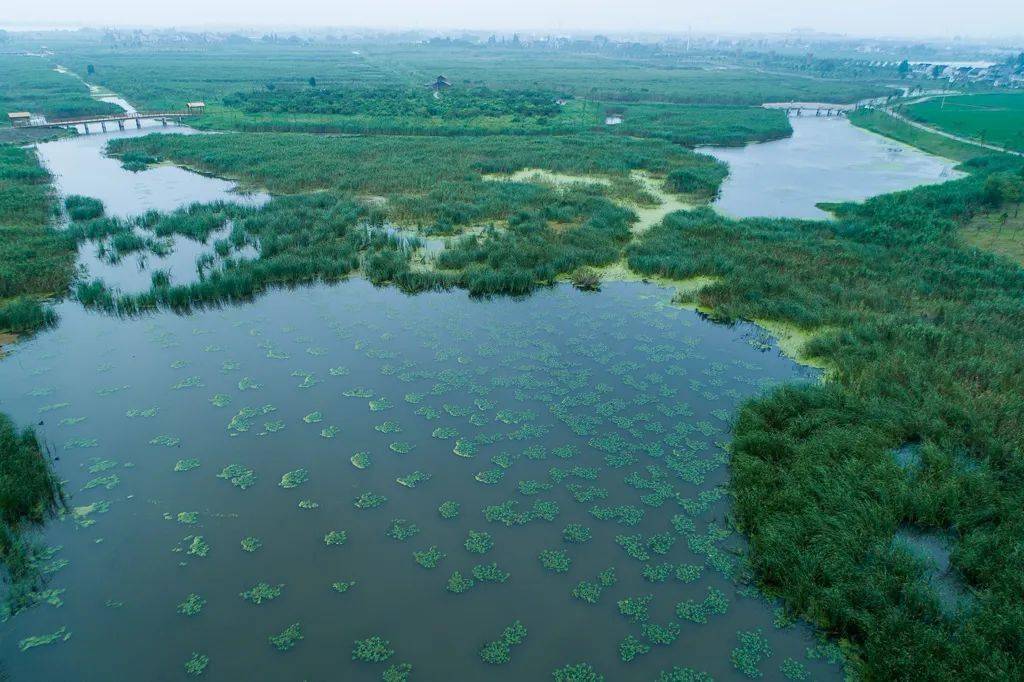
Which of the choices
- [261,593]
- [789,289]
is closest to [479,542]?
[261,593]

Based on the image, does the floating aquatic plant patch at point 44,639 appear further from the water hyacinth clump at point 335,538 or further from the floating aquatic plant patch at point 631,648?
the floating aquatic plant patch at point 631,648

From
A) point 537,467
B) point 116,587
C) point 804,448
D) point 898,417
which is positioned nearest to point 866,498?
point 804,448

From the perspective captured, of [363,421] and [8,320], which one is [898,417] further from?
[8,320]

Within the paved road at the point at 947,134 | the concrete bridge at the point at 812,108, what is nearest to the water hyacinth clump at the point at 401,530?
the paved road at the point at 947,134

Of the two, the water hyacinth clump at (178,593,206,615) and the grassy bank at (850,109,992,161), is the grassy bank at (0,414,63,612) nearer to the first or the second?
the water hyacinth clump at (178,593,206,615)

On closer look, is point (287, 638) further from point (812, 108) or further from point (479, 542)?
point (812, 108)

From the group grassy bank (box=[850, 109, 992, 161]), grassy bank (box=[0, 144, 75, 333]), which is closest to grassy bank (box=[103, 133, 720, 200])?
grassy bank (box=[0, 144, 75, 333])
